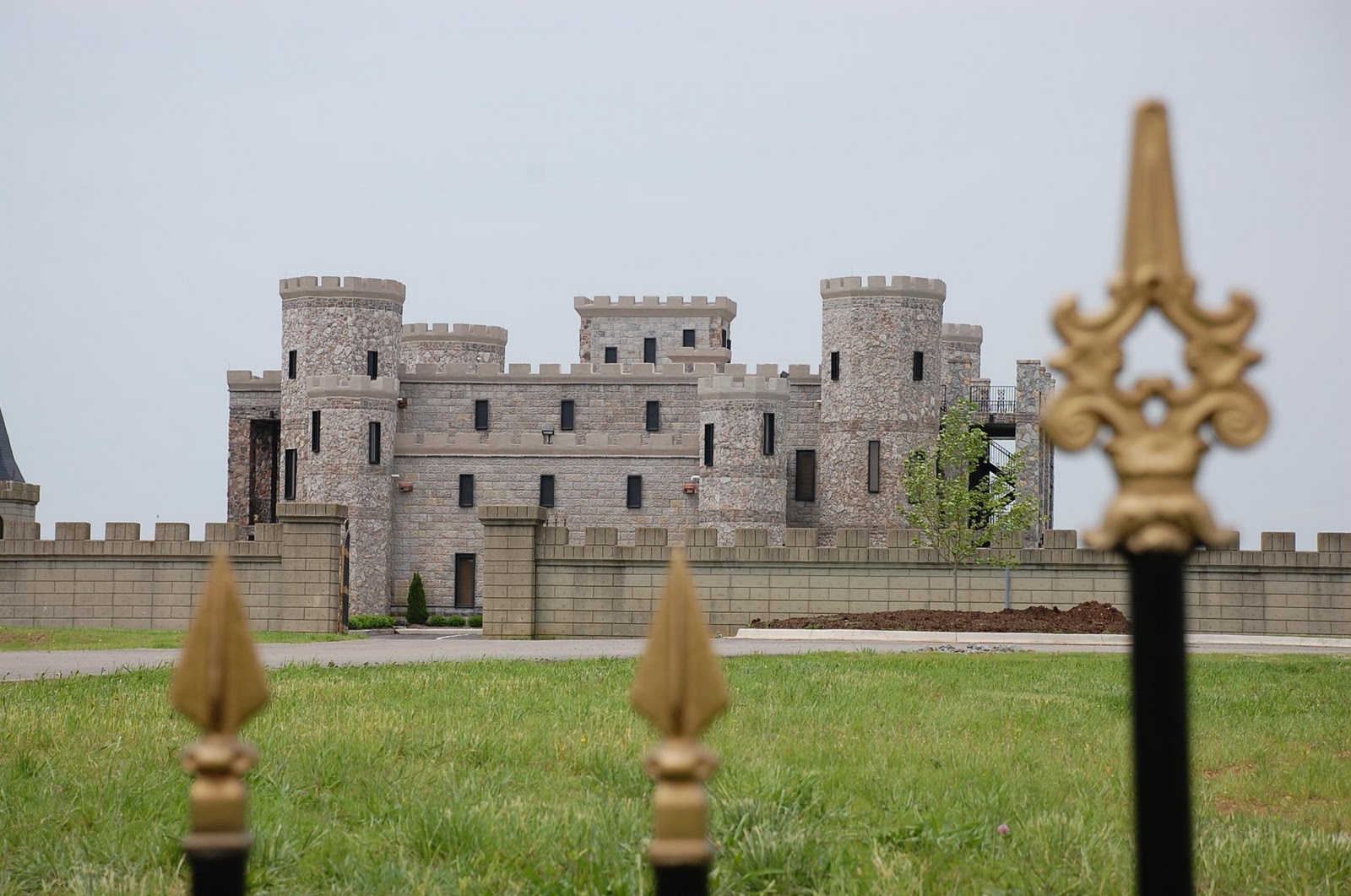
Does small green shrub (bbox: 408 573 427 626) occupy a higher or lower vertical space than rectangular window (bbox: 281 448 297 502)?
lower

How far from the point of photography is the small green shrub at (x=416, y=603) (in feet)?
181

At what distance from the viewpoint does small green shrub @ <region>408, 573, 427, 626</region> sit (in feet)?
181

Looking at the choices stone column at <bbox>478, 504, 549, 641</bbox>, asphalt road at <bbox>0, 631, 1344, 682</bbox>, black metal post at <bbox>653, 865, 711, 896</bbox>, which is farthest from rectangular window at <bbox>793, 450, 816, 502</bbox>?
black metal post at <bbox>653, 865, 711, 896</bbox>

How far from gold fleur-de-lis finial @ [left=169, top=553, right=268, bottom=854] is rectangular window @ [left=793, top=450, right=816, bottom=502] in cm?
5934

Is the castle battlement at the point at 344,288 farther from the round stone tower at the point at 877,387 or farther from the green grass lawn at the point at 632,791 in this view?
the green grass lawn at the point at 632,791

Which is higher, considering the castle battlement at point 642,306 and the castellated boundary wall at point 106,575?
the castle battlement at point 642,306

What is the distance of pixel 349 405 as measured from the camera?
5753 cm

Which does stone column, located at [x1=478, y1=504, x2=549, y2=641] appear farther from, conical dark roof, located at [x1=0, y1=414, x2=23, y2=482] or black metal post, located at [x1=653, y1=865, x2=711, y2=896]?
conical dark roof, located at [x1=0, y1=414, x2=23, y2=482]

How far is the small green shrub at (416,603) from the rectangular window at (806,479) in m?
15.6

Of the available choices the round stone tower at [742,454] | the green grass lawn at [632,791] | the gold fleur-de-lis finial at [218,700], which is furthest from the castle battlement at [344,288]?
the gold fleur-de-lis finial at [218,700]

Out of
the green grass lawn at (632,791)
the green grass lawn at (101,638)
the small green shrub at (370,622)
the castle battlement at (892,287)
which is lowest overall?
the small green shrub at (370,622)

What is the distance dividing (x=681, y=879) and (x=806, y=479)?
195ft

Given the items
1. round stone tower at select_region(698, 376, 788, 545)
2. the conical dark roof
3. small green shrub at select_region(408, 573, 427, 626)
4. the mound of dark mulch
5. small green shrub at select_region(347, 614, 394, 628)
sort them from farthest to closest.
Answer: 1. the conical dark roof
2. round stone tower at select_region(698, 376, 788, 545)
3. small green shrub at select_region(408, 573, 427, 626)
4. small green shrub at select_region(347, 614, 394, 628)
5. the mound of dark mulch

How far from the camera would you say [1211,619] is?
30859 millimetres
